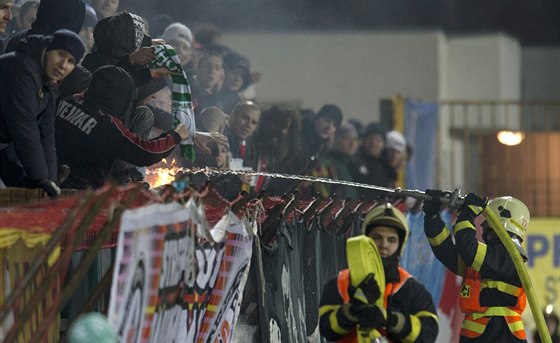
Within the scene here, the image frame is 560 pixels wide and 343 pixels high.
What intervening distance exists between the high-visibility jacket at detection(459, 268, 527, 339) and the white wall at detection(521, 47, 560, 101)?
21481 mm

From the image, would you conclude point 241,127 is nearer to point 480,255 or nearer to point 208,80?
point 208,80


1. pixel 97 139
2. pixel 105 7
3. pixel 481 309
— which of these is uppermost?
pixel 105 7

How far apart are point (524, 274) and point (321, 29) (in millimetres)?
16710

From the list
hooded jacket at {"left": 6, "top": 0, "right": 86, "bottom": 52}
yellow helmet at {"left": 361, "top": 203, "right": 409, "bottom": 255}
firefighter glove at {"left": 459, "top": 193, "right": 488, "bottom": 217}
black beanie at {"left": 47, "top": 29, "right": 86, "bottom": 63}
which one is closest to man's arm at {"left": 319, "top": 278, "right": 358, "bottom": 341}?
yellow helmet at {"left": 361, "top": 203, "right": 409, "bottom": 255}

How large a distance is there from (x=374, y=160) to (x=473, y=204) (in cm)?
879

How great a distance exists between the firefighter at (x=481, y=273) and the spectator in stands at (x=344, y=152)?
21.8ft

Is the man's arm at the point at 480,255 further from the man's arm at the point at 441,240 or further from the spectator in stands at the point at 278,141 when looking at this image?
the spectator in stands at the point at 278,141

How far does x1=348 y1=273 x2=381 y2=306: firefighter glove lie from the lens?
806 cm

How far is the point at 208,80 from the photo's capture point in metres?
14.3

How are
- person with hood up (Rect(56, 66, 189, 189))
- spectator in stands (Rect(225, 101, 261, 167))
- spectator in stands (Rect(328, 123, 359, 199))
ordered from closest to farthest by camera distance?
1. person with hood up (Rect(56, 66, 189, 189))
2. spectator in stands (Rect(225, 101, 261, 167))
3. spectator in stands (Rect(328, 123, 359, 199))

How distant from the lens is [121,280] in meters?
6.89

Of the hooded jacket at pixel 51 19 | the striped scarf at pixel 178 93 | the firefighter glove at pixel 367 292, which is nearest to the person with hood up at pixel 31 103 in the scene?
the hooded jacket at pixel 51 19

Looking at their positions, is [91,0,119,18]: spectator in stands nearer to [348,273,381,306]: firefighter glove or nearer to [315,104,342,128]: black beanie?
[348,273,381,306]: firefighter glove

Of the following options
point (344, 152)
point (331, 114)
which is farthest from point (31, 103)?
point (344, 152)
